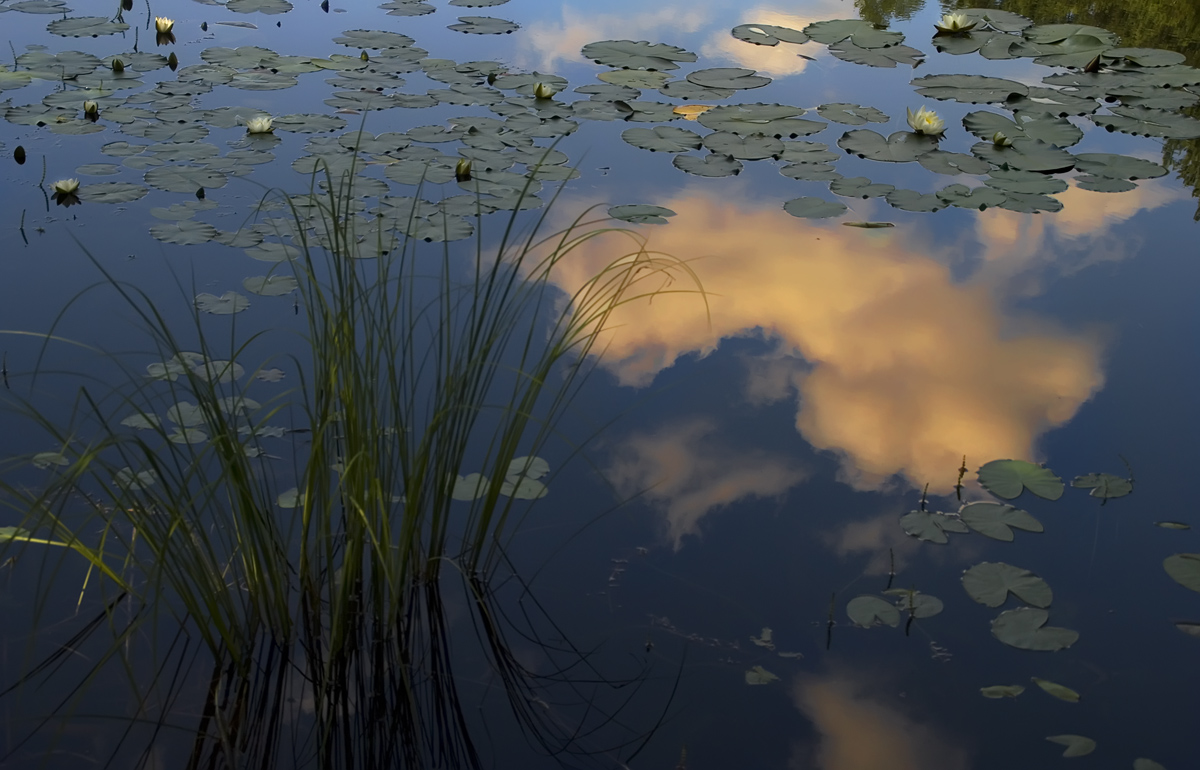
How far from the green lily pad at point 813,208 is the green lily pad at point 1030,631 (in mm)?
2116

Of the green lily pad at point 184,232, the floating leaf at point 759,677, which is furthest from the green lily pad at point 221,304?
the floating leaf at point 759,677

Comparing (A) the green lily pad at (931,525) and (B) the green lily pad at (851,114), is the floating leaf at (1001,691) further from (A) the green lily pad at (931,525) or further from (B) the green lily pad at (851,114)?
(B) the green lily pad at (851,114)

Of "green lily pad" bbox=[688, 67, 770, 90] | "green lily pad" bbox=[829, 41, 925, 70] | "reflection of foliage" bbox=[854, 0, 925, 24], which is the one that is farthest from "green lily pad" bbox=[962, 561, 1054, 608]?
"reflection of foliage" bbox=[854, 0, 925, 24]

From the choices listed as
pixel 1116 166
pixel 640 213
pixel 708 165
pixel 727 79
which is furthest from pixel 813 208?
pixel 727 79

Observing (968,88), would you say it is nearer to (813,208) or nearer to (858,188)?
(858,188)

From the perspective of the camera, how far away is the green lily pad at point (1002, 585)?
6.96 ft

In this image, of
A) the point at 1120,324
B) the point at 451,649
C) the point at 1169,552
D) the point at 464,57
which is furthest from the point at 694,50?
the point at 451,649

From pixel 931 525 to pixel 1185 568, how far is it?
21.2 inches

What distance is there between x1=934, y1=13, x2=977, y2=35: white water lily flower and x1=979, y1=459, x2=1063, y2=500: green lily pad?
13.7 feet

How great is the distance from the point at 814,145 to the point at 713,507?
2.54 m

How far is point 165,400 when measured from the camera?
2.56 meters

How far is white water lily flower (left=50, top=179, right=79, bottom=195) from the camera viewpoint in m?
3.69

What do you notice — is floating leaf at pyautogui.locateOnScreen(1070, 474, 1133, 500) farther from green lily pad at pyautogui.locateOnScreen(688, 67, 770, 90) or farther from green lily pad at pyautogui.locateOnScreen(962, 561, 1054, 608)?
green lily pad at pyautogui.locateOnScreen(688, 67, 770, 90)

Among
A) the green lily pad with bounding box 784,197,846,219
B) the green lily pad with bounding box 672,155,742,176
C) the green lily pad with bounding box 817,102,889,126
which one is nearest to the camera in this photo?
the green lily pad with bounding box 784,197,846,219
